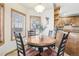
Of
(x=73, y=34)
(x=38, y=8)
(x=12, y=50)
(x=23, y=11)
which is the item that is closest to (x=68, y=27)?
(x=73, y=34)

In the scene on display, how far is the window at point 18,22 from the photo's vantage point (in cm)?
143

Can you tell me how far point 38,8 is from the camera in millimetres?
1410

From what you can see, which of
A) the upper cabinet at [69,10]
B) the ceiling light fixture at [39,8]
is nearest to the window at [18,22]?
the ceiling light fixture at [39,8]

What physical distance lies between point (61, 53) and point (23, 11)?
0.77 meters

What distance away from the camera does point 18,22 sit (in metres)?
1.46

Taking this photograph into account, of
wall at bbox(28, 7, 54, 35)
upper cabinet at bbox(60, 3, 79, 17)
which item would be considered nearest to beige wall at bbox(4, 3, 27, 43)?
wall at bbox(28, 7, 54, 35)

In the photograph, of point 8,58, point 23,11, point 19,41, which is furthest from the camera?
point 19,41

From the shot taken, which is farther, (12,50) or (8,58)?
(12,50)

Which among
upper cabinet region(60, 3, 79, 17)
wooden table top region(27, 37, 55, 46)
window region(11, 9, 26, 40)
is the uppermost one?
upper cabinet region(60, 3, 79, 17)

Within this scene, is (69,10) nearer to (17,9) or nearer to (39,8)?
(39,8)

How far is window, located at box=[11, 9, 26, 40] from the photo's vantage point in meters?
1.43

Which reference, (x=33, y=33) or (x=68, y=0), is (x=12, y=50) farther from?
(x=68, y=0)

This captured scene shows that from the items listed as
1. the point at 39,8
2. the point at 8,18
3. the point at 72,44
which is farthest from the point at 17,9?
the point at 72,44

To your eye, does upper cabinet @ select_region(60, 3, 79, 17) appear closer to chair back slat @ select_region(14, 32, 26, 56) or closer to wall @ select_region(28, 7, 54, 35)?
wall @ select_region(28, 7, 54, 35)
